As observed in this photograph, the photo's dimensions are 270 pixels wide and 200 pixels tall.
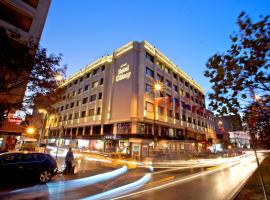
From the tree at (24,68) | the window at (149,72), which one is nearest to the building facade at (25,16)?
the tree at (24,68)

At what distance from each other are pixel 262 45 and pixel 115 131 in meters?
28.0

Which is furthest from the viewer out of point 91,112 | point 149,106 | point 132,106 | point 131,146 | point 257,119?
point 91,112

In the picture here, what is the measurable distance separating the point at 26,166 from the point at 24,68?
540cm

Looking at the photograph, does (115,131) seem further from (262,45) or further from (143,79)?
(262,45)

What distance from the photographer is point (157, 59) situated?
35656 mm

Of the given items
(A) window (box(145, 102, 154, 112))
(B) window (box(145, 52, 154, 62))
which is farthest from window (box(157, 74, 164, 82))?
(A) window (box(145, 102, 154, 112))

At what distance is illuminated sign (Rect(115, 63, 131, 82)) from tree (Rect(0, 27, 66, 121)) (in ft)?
69.2

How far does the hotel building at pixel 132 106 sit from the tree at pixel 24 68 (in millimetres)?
16384

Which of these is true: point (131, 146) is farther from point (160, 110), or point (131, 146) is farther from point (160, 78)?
point (160, 78)

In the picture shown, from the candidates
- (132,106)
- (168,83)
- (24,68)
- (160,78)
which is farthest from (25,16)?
(168,83)

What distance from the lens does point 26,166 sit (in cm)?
902

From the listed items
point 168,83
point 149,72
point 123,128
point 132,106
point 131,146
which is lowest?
point 131,146

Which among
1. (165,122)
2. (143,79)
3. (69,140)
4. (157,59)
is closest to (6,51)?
(143,79)

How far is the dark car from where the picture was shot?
27.5 feet
